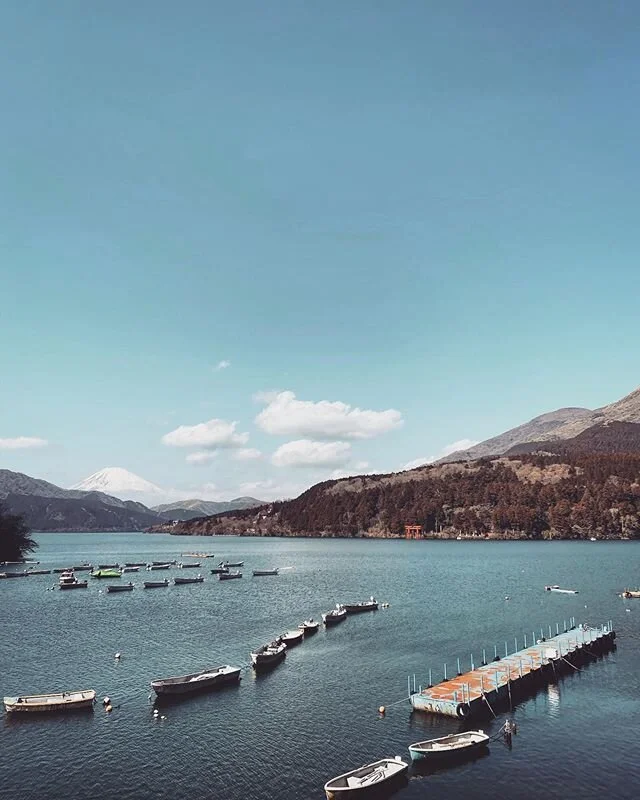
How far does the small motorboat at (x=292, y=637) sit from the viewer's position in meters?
98.8

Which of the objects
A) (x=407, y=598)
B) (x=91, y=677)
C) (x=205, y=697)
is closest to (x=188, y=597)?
(x=407, y=598)

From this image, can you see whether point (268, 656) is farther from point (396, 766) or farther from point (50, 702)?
point (396, 766)

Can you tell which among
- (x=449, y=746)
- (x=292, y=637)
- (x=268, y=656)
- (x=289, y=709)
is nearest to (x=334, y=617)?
(x=292, y=637)

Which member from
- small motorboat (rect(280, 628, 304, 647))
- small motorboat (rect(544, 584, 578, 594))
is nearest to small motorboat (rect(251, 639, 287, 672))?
small motorboat (rect(280, 628, 304, 647))

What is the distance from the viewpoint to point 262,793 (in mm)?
45781

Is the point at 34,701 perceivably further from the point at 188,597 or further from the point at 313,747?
the point at 188,597

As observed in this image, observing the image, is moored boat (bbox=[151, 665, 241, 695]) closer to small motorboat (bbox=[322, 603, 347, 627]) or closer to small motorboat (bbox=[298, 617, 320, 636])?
small motorboat (bbox=[298, 617, 320, 636])

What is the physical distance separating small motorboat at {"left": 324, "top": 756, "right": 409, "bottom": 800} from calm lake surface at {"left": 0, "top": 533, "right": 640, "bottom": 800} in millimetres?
1239

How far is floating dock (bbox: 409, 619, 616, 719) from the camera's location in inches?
2459

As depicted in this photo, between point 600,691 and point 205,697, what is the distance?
4826 cm

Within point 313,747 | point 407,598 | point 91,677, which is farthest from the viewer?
point 407,598

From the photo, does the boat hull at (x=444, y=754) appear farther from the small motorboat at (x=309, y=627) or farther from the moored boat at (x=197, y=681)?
the small motorboat at (x=309, y=627)

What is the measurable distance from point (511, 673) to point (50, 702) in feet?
181

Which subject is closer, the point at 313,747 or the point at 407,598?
the point at 313,747
